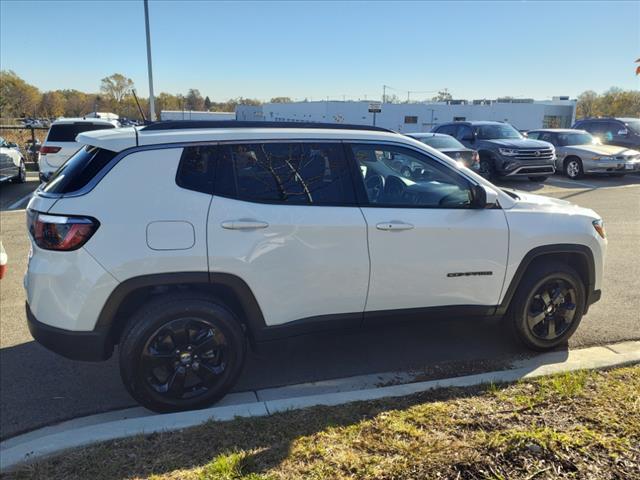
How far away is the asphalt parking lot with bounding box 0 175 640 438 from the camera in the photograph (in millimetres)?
3611

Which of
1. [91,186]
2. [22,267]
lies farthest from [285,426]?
[22,267]

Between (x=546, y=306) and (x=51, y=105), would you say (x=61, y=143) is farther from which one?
(x=51, y=105)

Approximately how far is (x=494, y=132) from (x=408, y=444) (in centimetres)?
1496

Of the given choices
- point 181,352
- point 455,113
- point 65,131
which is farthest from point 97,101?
point 181,352

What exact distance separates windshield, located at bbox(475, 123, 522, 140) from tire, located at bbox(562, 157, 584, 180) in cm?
209

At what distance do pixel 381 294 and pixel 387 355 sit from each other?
0.91 m

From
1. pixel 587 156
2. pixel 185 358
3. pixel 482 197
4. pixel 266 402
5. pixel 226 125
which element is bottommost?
pixel 266 402

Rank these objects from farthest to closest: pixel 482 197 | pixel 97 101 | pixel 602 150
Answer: pixel 97 101
pixel 602 150
pixel 482 197

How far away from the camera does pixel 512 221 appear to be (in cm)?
391

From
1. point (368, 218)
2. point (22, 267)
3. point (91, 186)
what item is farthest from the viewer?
point (22, 267)

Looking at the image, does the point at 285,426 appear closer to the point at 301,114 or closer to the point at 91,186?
the point at 91,186

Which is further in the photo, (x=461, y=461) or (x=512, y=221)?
(x=512, y=221)

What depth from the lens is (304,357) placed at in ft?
14.2

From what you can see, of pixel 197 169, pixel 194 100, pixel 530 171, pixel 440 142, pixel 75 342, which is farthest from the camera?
pixel 194 100
